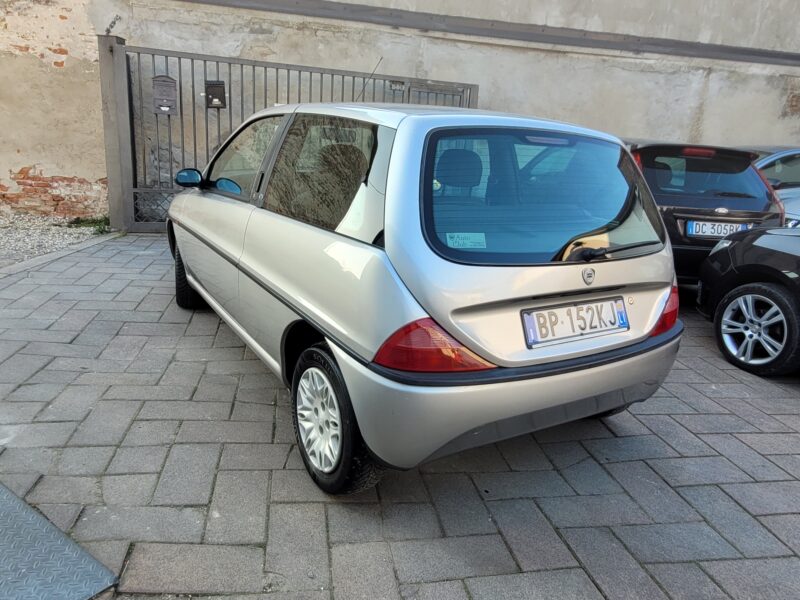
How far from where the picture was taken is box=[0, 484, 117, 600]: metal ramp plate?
1868mm

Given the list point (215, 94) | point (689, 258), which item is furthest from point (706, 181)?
point (215, 94)

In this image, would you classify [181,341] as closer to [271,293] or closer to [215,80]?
[271,293]

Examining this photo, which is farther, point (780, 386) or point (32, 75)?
point (32, 75)

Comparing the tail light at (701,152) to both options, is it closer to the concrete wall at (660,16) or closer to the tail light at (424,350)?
the tail light at (424,350)

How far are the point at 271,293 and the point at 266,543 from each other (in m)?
1.12

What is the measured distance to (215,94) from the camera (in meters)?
7.52

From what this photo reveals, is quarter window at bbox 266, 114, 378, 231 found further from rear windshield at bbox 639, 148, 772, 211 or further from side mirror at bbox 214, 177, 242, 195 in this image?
rear windshield at bbox 639, 148, 772, 211

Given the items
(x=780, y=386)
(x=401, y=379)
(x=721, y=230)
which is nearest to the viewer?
(x=401, y=379)

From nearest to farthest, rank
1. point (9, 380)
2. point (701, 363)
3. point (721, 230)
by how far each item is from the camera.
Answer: point (9, 380) < point (701, 363) < point (721, 230)

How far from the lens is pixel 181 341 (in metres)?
4.02

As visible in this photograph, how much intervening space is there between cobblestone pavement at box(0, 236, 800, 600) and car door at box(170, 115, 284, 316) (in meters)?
0.60

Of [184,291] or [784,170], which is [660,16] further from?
[184,291]

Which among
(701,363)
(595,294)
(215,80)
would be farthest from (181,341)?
(215,80)

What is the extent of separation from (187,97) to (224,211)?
5631 mm
